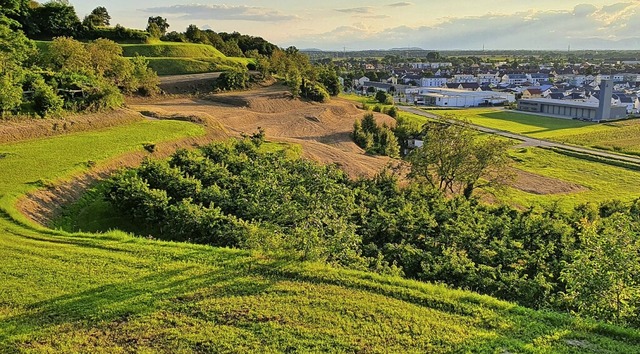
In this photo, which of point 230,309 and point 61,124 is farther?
point 61,124

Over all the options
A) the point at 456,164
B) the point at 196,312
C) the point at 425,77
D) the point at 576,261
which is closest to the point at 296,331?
the point at 196,312

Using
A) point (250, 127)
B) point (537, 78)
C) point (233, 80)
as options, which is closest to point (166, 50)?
point (233, 80)

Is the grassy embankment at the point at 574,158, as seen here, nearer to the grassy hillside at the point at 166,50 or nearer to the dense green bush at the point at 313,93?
the dense green bush at the point at 313,93

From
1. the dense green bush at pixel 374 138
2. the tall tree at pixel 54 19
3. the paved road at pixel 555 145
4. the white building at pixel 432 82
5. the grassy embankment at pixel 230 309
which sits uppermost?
the tall tree at pixel 54 19

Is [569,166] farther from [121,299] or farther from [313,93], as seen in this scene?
[121,299]

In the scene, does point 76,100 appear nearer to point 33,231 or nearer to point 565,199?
point 33,231

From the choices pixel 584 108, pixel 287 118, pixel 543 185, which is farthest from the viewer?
pixel 584 108

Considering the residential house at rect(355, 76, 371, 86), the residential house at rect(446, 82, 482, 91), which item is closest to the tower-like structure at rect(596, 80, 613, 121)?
the residential house at rect(446, 82, 482, 91)

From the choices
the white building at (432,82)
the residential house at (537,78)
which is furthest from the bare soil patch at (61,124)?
the residential house at (537,78)
